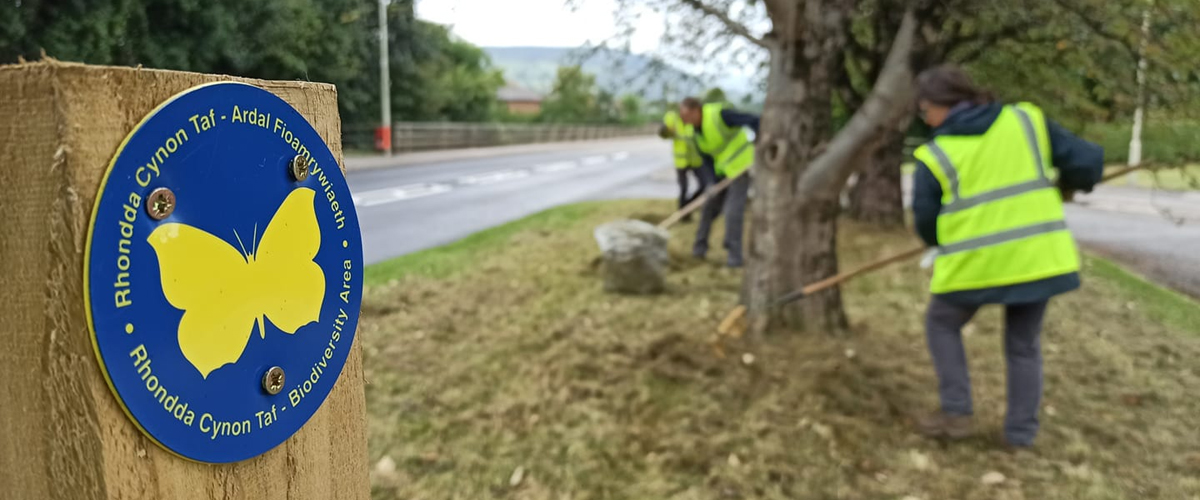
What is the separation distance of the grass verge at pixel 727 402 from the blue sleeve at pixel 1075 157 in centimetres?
117

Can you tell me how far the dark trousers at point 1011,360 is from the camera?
3.45m

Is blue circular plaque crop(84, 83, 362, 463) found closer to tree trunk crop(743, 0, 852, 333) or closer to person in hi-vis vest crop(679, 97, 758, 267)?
tree trunk crop(743, 0, 852, 333)

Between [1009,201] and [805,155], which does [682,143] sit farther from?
[1009,201]

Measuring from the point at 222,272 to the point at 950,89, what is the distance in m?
3.25

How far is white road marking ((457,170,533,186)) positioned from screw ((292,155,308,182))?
16280 mm

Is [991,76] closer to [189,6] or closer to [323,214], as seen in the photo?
[189,6]

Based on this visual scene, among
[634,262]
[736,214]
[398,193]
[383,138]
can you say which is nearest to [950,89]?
[634,262]

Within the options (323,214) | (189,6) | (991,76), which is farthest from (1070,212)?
(323,214)

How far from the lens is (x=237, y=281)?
1.00m

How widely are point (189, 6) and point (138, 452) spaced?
118 inches

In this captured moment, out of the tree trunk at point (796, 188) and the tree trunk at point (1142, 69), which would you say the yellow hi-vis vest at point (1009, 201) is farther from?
the tree trunk at point (796, 188)

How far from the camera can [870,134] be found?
4629 mm

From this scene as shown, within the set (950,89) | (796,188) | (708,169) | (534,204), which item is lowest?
(534,204)

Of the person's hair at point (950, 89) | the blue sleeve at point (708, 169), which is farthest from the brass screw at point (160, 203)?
the blue sleeve at point (708, 169)
